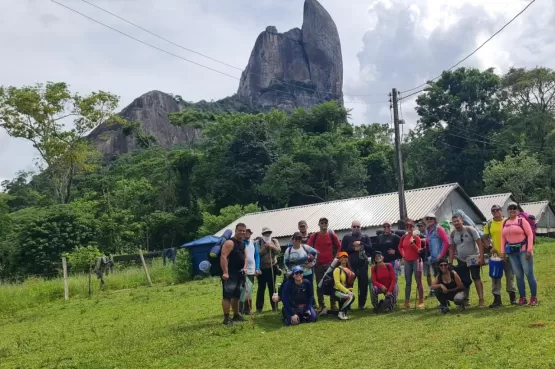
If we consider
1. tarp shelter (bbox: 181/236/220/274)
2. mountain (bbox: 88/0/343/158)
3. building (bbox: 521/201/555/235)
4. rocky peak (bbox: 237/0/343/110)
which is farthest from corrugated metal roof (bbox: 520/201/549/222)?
rocky peak (bbox: 237/0/343/110)

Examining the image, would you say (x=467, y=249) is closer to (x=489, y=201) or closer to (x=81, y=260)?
(x=81, y=260)

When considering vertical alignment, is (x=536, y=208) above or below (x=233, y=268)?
above

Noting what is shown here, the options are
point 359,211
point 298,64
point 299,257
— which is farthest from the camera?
point 298,64

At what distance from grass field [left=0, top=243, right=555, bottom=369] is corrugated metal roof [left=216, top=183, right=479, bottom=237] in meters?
15.8

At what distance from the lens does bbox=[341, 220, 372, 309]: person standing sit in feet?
34.8

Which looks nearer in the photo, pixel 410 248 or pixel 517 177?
pixel 410 248

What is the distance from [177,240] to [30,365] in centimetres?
4025

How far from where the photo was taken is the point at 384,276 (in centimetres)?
1026

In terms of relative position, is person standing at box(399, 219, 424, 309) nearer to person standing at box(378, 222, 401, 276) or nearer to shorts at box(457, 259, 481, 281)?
person standing at box(378, 222, 401, 276)

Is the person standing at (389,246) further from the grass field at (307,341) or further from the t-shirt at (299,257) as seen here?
the t-shirt at (299,257)

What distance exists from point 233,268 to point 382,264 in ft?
9.25

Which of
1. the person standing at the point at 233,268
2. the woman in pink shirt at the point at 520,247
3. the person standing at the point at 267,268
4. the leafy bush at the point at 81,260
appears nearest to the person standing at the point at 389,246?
the person standing at the point at 267,268

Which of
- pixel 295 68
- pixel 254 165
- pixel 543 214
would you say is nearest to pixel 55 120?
pixel 254 165

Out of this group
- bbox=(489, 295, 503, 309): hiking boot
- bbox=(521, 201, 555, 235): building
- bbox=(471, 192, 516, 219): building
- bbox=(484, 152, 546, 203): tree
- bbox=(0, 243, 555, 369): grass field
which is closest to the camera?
bbox=(0, 243, 555, 369): grass field
